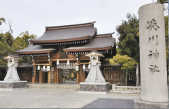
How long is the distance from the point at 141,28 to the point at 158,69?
2.06 metres

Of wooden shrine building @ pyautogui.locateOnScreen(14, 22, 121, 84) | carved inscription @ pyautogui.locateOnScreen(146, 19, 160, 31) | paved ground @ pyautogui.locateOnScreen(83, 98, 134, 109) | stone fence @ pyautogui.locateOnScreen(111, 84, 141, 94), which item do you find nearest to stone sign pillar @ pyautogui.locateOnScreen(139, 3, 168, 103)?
carved inscription @ pyautogui.locateOnScreen(146, 19, 160, 31)

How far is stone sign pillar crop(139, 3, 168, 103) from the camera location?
6.57 m

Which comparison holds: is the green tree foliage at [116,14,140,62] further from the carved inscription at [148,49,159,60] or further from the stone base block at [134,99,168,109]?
the stone base block at [134,99,168,109]

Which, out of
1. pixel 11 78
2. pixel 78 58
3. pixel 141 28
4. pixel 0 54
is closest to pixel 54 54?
pixel 78 58

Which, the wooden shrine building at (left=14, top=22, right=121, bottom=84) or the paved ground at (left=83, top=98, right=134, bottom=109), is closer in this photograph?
the paved ground at (left=83, top=98, right=134, bottom=109)

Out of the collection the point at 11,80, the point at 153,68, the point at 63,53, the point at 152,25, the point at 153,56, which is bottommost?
the point at 11,80

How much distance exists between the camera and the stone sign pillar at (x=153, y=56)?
259 inches

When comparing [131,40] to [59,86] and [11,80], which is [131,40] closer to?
[59,86]

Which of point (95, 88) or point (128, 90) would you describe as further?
point (95, 88)

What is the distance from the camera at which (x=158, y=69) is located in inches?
260

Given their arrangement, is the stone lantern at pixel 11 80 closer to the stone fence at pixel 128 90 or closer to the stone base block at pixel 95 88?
the stone base block at pixel 95 88

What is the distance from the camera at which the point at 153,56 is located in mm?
6742

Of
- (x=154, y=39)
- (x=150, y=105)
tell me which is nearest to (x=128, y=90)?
(x=150, y=105)

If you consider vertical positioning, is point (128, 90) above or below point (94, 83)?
below
